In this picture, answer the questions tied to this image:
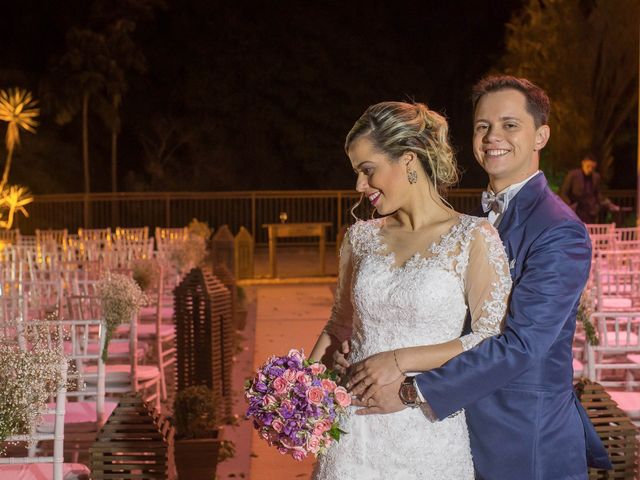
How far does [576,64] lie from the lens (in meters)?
18.9

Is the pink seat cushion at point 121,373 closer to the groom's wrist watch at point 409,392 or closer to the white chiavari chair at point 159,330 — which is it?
the white chiavari chair at point 159,330

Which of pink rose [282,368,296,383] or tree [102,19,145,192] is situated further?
tree [102,19,145,192]

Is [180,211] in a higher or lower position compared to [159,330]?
higher

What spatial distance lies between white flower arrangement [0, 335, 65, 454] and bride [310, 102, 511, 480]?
3.42ft

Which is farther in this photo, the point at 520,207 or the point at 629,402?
the point at 629,402

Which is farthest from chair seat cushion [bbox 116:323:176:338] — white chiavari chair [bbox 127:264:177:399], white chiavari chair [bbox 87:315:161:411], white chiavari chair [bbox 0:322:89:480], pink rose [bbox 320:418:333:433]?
pink rose [bbox 320:418:333:433]

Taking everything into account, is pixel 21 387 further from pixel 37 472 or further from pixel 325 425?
pixel 325 425

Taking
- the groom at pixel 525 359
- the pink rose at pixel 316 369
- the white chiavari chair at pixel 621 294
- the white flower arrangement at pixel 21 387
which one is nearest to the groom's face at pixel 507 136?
the groom at pixel 525 359

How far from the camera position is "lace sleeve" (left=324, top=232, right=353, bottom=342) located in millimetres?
3316

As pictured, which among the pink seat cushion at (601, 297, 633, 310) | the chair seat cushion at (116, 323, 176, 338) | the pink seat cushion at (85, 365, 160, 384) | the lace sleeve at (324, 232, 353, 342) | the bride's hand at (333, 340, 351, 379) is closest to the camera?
the bride's hand at (333, 340, 351, 379)

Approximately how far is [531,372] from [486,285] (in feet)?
0.92

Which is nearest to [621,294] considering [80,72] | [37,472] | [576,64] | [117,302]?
[117,302]

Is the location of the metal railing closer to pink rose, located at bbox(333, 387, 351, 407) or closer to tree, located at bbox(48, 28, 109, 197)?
tree, located at bbox(48, 28, 109, 197)

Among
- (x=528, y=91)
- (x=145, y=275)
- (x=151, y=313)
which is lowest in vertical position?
(x=151, y=313)
